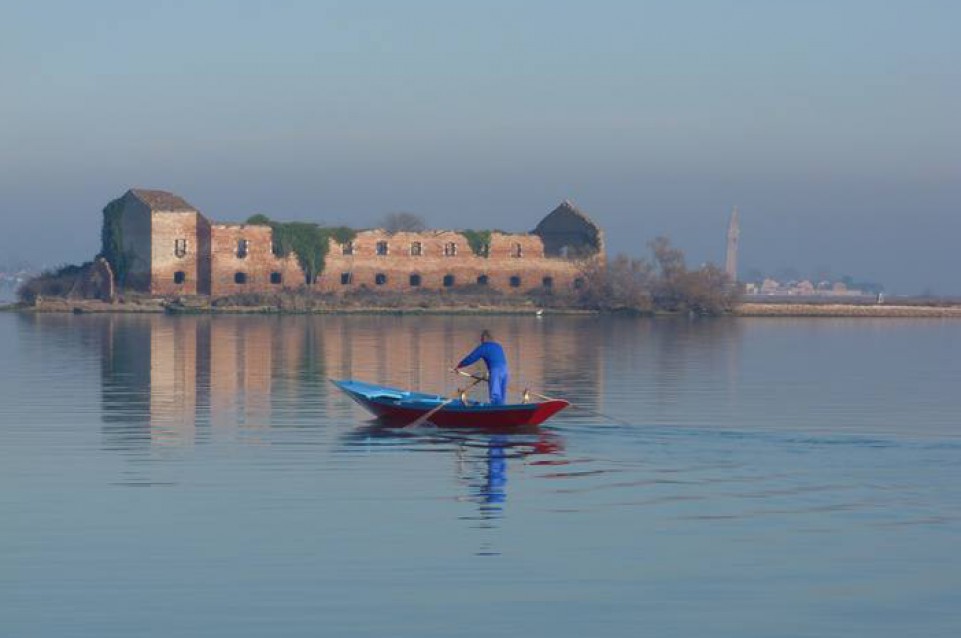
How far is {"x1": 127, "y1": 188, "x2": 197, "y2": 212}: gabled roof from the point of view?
72.2 meters

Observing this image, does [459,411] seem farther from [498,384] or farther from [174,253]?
[174,253]

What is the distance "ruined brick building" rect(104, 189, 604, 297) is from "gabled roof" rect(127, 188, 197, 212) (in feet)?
0.20

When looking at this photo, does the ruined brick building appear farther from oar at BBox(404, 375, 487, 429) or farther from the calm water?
oar at BBox(404, 375, 487, 429)

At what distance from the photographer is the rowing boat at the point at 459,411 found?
24.0 metres

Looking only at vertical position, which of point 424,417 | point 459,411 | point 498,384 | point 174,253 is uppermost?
point 174,253

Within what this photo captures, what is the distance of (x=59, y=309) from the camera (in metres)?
73.5

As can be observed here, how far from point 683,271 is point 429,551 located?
2652 inches

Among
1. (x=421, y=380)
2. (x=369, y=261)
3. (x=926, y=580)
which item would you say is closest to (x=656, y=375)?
(x=421, y=380)

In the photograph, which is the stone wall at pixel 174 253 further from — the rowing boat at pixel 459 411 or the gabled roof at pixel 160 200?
the rowing boat at pixel 459 411

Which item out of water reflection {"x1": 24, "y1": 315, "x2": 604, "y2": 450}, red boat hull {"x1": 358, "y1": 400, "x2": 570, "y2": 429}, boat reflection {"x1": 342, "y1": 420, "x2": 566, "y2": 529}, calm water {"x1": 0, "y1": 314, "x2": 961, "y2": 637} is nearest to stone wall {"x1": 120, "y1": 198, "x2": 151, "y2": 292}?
water reflection {"x1": 24, "y1": 315, "x2": 604, "y2": 450}

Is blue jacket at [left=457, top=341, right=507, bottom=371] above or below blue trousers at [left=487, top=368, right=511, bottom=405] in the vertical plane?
above

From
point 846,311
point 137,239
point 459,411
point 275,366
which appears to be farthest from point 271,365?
point 846,311

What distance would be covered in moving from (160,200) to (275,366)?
37.7m

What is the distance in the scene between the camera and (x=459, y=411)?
79.1 ft
